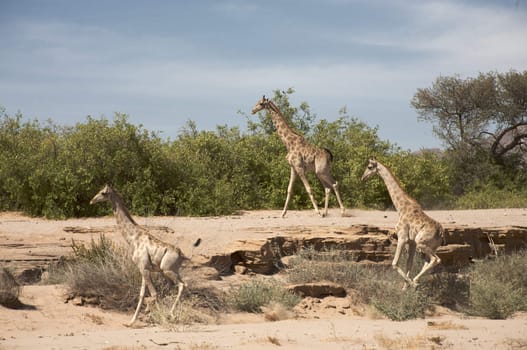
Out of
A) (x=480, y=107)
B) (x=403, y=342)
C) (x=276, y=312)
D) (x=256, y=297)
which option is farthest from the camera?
A: (x=480, y=107)

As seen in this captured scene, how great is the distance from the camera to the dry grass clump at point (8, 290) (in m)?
14.0

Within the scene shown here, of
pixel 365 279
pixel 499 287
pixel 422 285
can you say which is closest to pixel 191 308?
pixel 365 279

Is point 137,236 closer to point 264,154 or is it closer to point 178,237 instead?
point 178,237

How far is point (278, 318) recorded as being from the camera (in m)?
15.4

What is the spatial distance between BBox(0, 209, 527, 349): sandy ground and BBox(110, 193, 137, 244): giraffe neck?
154 centimetres

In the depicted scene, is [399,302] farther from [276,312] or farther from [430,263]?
[276,312]

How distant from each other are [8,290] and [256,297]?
14.7 ft

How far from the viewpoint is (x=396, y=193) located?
16.8 meters

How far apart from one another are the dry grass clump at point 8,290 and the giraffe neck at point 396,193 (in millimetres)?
7292

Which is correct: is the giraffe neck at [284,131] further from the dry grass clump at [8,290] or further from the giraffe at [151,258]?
the dry grass clump at [8,290]

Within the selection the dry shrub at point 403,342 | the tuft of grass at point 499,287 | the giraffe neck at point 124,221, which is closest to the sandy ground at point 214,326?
the dry shrub at point 403,342

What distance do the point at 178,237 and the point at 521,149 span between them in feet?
84.0

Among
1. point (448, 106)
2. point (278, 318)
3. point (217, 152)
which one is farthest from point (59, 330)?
point (448, 106)

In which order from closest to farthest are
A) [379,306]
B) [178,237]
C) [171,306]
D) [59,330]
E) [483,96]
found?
[59,330] → [171,306] → [379,306] → [178,237] → [483,96]
